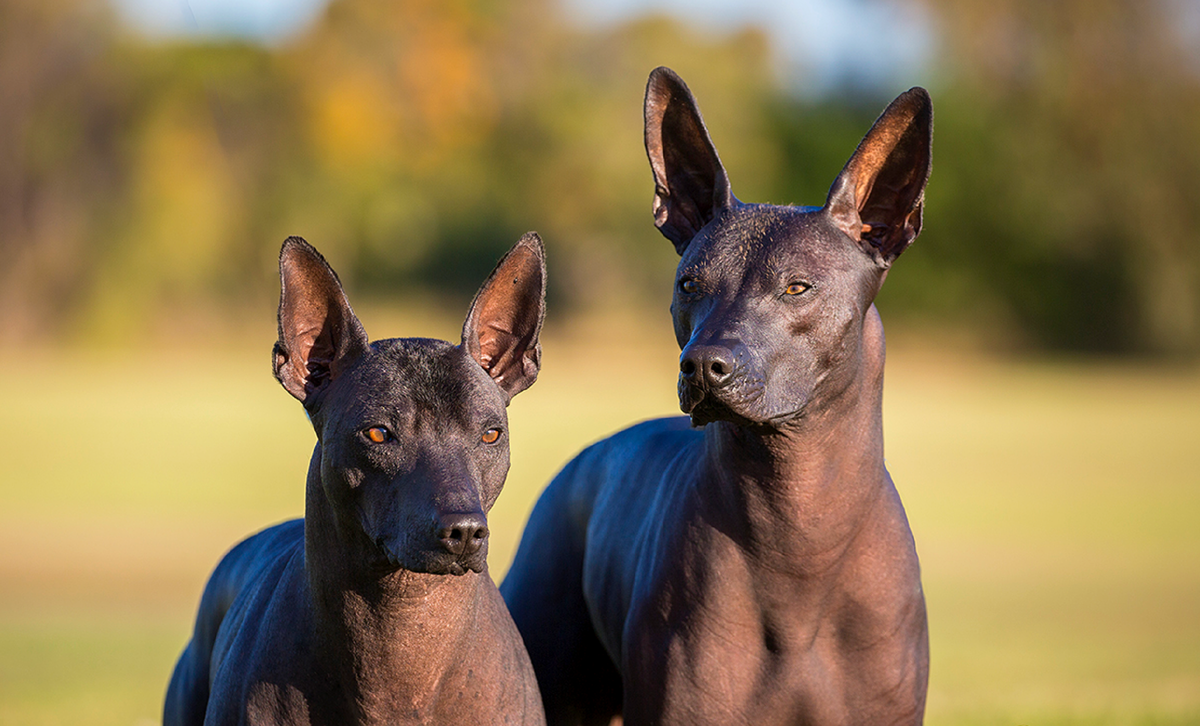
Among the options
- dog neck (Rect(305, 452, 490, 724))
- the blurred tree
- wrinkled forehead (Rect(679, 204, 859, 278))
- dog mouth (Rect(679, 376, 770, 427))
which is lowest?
dog neck (Rect(305, 452, 490, 724))

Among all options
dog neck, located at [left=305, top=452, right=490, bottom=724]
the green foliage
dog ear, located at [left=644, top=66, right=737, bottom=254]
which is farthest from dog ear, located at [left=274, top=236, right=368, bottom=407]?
the green foliage

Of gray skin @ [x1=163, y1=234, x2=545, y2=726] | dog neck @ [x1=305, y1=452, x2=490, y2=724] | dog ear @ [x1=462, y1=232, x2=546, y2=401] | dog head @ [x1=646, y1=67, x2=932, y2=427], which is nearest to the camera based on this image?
gray skin @ [x1=163, y1=234, x2=545, y2=726]

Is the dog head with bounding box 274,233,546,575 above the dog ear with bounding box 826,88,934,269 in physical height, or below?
below

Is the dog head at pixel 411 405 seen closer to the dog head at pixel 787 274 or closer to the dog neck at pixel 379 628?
the dog neck at pixel 379 628

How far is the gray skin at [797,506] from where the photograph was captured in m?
5.12

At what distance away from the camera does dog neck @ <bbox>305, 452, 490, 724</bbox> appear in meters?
4.69

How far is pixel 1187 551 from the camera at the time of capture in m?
20.8

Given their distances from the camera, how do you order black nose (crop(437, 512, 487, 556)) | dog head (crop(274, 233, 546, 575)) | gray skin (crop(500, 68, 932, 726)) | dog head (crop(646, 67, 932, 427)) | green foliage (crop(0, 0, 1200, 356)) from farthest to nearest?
green foliage (crop(0, 0, 1200, 356)), gray skin (crop(500, 68, 932, 726)), dog head (crop(646, 67, 932, 427)), dog head (crop(274, 233, 546, 575)), black nose (crop(437, 512, 487, 556))

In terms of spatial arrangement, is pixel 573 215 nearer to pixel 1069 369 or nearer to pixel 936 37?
pixel 936 37

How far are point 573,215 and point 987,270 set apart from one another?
17612 millimetres

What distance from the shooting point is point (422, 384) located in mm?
4523

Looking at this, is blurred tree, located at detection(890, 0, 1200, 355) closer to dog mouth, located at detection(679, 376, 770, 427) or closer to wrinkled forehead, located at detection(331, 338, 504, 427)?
dog mouth, located at detection(679, 376, 770, 427)

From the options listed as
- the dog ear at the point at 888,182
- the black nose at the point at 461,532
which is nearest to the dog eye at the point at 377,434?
the black nose at the point at 461,532

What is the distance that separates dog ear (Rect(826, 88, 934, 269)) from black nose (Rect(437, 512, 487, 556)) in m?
1.98
